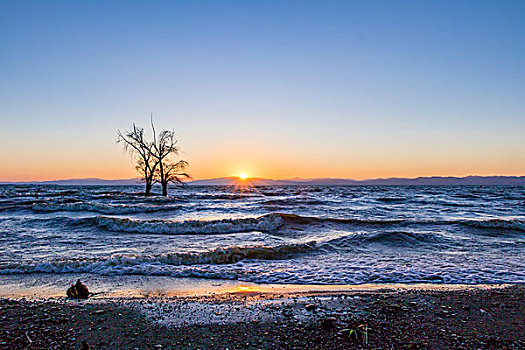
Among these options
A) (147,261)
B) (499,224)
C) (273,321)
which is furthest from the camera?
(499,224)

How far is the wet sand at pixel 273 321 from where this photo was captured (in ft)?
11.2

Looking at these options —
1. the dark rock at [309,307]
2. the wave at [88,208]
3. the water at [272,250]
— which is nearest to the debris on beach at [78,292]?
the water at [272,250]

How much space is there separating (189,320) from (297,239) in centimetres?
755

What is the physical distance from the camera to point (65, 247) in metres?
9.24

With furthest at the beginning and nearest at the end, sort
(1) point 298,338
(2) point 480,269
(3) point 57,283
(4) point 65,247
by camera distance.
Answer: (4) point 65,247
(2) point 480,269
(3) point 57,283
(1) point 298,338

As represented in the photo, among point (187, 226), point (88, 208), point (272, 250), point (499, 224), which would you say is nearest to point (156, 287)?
point (272, 250)

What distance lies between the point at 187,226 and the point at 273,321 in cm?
1010

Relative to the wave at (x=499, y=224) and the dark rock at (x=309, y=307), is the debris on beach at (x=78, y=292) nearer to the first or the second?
the dark rock at (x=309, y=307)

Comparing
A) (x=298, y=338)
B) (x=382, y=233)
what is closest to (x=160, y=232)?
(x=382, y=233)

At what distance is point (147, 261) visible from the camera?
7.28 meters

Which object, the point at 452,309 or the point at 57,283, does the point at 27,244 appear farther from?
the point at 452,309

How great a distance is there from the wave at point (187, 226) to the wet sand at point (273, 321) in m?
8.11

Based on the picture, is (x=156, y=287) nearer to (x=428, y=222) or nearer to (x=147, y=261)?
(x=147, y=261)

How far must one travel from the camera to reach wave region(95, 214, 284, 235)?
43.2 ft
